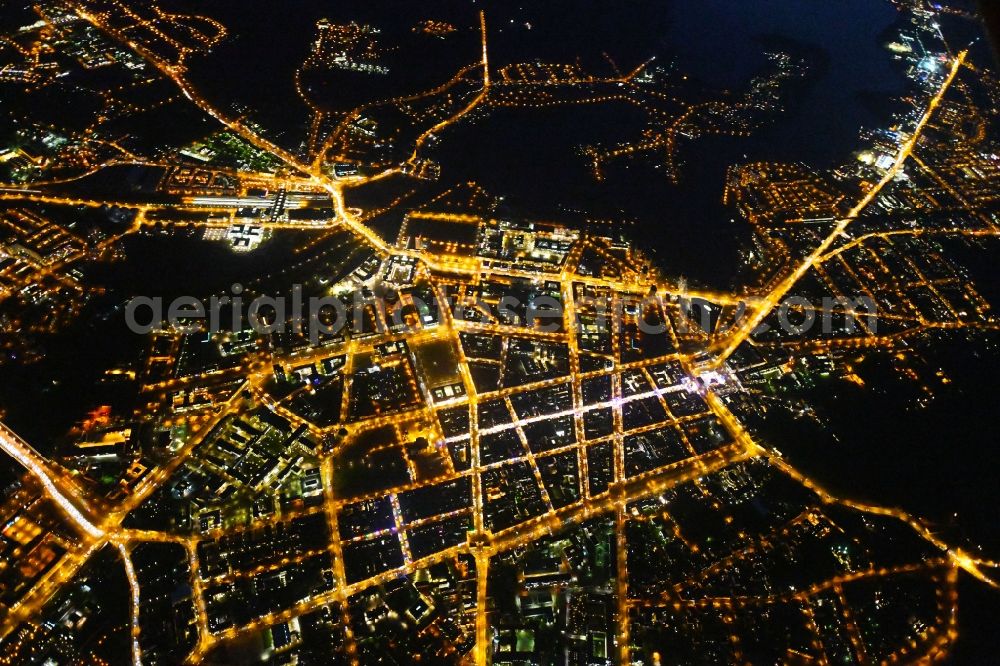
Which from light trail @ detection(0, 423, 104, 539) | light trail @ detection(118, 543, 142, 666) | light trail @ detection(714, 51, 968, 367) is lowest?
light trail @ detection(118, 543, 142, 666)

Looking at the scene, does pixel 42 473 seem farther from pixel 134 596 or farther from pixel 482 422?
pixel 482 422

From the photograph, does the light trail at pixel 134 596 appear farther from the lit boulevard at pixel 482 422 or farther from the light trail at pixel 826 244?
the light trail at pixel 826 244

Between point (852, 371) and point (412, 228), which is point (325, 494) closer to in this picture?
point (412, 228)

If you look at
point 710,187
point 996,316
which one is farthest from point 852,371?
point 710,187

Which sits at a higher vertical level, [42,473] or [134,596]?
[42,473]

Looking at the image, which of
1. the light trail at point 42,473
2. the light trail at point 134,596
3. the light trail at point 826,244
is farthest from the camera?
the light trail at point 826,244

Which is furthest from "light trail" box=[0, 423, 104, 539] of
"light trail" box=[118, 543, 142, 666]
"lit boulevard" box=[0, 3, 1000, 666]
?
"light trail" box=[118, 543, 142, 666]

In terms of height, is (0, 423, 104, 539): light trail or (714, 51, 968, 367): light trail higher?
(714, 51, 968, 367): light trail

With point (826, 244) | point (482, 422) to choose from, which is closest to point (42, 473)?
point (482, 422)

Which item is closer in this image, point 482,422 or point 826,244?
point 482,422

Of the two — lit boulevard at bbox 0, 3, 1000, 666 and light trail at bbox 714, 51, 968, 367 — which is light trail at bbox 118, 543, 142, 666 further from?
light trail at bbox 714, 51, 968, 367

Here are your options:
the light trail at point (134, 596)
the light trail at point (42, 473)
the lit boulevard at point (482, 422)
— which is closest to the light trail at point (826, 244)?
Result: the lit boulevard at point (482, 422)

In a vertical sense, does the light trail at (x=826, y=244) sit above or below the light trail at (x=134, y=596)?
above
